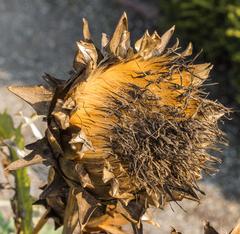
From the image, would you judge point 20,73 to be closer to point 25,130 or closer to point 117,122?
point 25,130

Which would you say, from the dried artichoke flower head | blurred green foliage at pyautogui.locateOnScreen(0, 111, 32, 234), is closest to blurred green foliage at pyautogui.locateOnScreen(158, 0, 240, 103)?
blurred green foliage at pyautogui.locateOnScreen(0, 111, 32, 234)

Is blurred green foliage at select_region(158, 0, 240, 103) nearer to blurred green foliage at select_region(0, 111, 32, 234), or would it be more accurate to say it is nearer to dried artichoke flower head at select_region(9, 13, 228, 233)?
blurred green foliage at select_region(0, 111, 32, 234)

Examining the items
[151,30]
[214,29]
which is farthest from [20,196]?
[151,30]

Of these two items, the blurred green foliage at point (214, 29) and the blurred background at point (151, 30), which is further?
the blurred green foliage at point (214, 29)

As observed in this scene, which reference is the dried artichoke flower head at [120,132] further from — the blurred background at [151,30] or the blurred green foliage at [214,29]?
the blurred green foliage at [214,29]

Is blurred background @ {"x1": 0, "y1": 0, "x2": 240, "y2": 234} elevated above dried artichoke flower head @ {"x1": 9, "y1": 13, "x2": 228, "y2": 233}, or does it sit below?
below

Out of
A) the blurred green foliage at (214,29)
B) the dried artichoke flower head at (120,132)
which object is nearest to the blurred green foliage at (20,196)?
the dried artichoke flower head at (120,132)

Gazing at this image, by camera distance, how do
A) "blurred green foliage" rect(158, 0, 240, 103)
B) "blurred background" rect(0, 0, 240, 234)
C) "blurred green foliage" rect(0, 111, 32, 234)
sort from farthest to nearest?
"blurred green foliage" rect(158, 0, 240, 103) < "blurred background" rect(0, 0, 240, 234) < "blurred green foliage" rect(0, 111, 32, 234)
